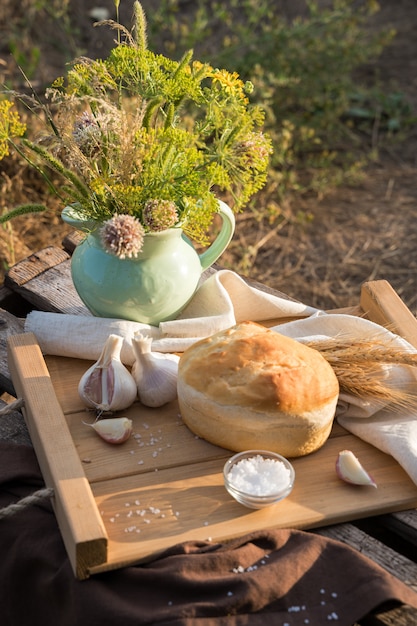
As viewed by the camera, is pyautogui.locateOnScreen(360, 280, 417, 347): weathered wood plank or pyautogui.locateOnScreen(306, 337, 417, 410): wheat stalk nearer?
pyautogui.locateOnScreen(306, 337, 417, 410): wheat stalk

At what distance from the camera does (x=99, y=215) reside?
6.35 feet

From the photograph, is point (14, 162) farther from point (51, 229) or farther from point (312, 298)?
point (312, 298)

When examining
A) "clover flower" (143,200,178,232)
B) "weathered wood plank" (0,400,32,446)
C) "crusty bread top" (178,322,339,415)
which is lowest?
"weathered wood plank" (0,400,32,446)

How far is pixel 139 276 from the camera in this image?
202cm

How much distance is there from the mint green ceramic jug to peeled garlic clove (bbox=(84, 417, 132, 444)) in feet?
1.21

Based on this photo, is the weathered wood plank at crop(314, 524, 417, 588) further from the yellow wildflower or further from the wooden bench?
the yellow wildflower

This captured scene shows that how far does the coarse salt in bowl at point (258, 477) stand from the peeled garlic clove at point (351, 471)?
11cm

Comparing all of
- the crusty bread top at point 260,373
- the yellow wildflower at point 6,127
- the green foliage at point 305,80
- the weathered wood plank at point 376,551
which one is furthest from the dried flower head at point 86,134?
the green foliage at point 305,80

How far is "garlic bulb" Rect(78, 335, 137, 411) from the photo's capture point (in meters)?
1.86

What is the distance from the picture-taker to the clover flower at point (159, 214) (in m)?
1.88

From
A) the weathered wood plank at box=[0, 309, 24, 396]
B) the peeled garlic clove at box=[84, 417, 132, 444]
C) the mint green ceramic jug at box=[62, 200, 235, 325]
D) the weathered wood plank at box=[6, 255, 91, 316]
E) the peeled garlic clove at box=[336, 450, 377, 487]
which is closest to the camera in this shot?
the peeled garlic clove at box=[336, 450, 377, 487]

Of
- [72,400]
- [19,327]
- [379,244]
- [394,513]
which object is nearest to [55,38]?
[379,244]

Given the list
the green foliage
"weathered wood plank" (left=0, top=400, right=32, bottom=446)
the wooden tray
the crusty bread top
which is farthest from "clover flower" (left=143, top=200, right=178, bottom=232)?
the green foliage

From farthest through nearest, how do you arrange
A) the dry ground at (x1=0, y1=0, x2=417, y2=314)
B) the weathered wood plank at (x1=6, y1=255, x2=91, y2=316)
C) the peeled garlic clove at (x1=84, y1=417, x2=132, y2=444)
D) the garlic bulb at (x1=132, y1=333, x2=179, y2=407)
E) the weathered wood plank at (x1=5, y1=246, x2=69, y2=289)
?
1. the dry ground at (x1=0, y1=0, x2=417, y2=314)
2. the weathered wood plank at (x1=5, y1=246, x2=69, y2=289)
3. the weathered wood plank at (x1=6, y1=255, x2=91, y2=316)
4. the garlic bulb at (x1=132, y1=333, x2=179, y2=407)
5. the peeled garlic clove at (x1=84, y1=417, x2=132, y2=444)
